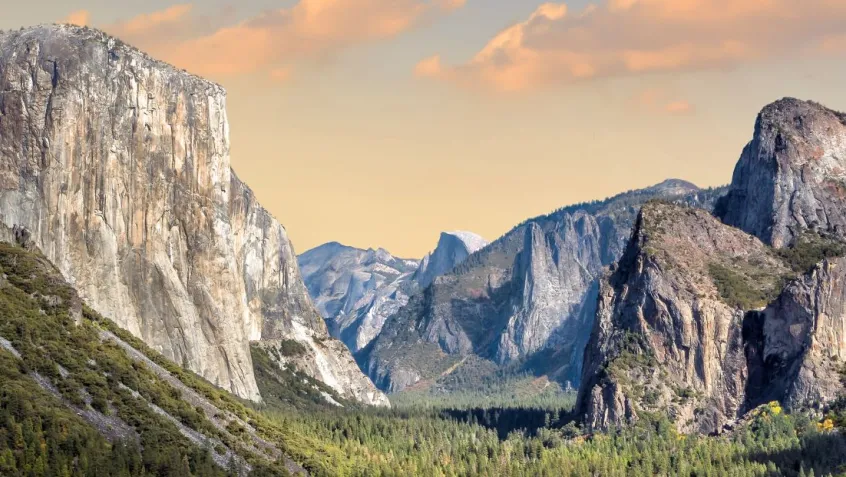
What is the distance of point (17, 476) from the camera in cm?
19775
